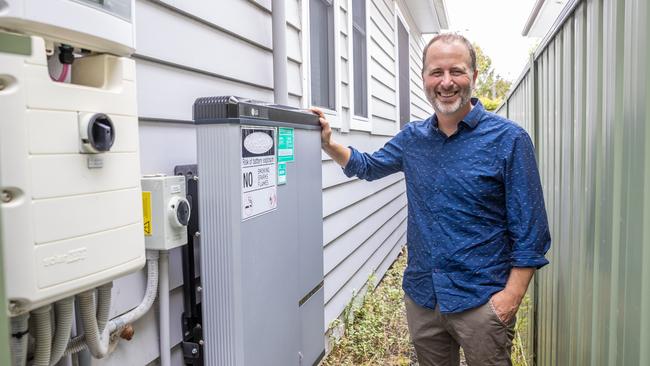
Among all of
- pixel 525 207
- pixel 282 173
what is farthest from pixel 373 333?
pixel 282 173

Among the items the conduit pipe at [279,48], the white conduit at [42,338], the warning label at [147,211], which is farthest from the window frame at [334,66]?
the white conduit at [42,338]

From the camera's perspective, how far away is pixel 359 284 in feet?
15.4

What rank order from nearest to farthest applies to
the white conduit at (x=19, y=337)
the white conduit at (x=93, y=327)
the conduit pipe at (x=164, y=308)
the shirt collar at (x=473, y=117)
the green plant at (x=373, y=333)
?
the white conduit at (x=19, y=337)
the white conduit at (x=93, y=327)
the conduit pipe at (x=164, y=308)
the shirt collar at (x=473, y=117)
the green plant at (x=373, y=333)

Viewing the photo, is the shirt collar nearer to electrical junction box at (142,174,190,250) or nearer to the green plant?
electrical junction box at (142,174,190,250)

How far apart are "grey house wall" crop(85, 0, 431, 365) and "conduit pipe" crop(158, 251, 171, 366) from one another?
0.16ft

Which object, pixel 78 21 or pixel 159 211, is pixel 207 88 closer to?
pixel 159 211

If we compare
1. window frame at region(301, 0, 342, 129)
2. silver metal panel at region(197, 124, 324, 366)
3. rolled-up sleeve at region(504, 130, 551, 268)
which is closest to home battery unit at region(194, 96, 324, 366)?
silver metal panel at region(197, 124, 324, 366)

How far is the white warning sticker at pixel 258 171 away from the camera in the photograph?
1.43 meters

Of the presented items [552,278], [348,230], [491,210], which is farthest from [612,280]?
[348,230]

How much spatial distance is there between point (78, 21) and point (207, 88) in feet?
3.43

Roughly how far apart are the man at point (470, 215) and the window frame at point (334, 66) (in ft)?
2.94

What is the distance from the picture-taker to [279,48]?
2.59 m

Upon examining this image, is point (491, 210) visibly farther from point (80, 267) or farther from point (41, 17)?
point (41, 17)

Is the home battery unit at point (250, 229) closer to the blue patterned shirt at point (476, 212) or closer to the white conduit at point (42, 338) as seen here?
the white conduit at point (42, 338)
